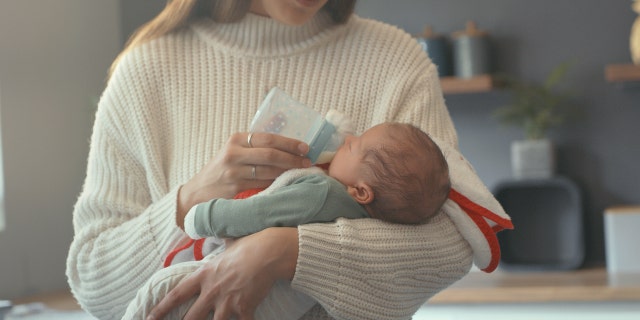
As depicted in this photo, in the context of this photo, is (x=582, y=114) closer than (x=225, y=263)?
No

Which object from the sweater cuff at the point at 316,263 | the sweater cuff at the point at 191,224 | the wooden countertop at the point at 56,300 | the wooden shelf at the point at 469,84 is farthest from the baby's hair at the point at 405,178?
the wooden shelf at the point at 469,84

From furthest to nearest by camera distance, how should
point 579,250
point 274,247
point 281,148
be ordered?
point 579,250, point 281,148, point 274,247

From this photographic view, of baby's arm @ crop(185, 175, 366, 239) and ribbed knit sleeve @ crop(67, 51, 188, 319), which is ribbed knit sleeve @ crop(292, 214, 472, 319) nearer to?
baby's arm @ crop(185, 175, 366, 239)

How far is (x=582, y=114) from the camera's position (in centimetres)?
367

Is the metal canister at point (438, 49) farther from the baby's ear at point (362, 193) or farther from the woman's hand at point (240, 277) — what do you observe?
the woman's hand at point (240, 277)

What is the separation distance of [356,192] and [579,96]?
2.74 metres

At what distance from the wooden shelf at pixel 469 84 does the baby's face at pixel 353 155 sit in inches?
97.8

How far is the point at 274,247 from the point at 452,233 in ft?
0.87

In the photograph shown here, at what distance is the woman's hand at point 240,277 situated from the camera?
1.02 meters

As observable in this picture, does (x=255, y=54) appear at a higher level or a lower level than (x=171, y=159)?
higher

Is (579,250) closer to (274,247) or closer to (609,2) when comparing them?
(609,2)

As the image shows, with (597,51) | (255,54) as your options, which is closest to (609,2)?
(597,51)

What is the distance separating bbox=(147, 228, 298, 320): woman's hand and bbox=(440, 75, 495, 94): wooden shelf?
2647 millimetres

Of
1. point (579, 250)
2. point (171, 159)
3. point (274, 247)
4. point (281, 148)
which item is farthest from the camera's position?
point (579, 250)
